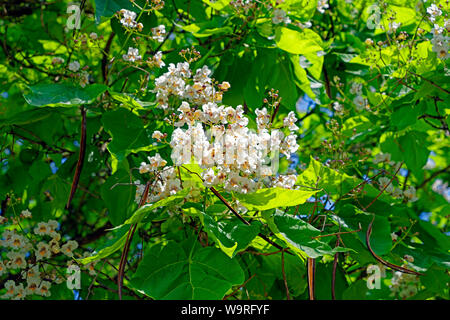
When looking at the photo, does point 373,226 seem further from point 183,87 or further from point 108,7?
point 108,7

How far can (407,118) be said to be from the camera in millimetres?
1677

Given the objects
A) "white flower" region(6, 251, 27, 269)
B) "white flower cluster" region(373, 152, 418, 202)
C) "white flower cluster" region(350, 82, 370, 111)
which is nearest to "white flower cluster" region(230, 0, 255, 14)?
"white flower cluster" region(350, 82, 370, 111)

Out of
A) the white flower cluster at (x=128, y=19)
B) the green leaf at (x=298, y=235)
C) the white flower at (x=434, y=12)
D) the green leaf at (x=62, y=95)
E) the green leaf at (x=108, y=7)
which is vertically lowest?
the green leaf at (x=298, y=235)

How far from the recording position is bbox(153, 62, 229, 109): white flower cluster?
1332 mm

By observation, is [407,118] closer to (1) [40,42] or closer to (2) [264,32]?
(2) [264,32]

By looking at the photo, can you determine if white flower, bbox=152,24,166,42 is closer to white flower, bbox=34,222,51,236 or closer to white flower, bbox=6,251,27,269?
white flower, bbox=34,222,51,236

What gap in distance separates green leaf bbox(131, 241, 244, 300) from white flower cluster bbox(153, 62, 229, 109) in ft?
1.22

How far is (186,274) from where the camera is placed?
3.95 feet

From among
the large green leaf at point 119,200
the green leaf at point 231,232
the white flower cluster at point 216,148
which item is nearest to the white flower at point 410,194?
the white flower cluster at point 216,148

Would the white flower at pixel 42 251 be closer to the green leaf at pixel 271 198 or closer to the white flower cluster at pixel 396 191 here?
the green leaf at pixel 271 198

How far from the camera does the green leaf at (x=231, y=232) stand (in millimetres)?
1120

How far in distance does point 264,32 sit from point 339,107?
452 mm

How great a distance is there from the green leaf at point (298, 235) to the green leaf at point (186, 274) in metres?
0.13

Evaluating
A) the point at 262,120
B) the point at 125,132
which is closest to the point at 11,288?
the point at 125,132
